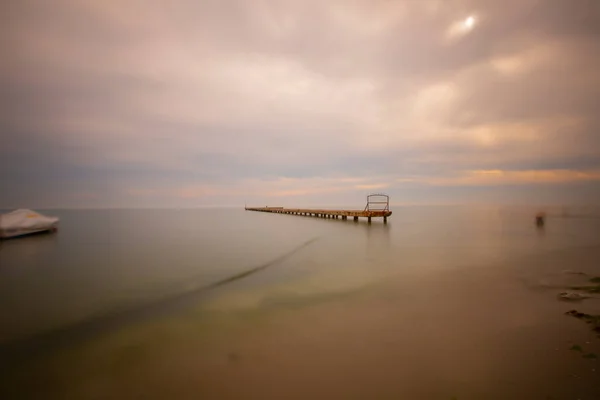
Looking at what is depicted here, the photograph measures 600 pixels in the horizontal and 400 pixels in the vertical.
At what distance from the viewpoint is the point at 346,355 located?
17.0 feet

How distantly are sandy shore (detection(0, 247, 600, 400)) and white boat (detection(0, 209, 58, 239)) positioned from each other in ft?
107

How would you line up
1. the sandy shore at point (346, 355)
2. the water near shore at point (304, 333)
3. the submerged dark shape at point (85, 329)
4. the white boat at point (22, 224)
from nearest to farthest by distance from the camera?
the sandy shore at point (346, 355) < the water near shore at point (304, 333) < the submerged dark shape at point (85, 329) < the white boat at point (22, 224)

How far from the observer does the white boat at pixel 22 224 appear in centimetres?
2772

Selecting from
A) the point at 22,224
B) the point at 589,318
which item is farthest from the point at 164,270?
the point at 22,224

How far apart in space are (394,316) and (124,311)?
27.3ft

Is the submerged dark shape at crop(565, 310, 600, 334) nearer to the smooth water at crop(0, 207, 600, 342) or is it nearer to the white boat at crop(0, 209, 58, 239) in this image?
the smooth water at crop(0, 207, 600, 342)

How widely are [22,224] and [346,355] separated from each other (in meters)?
39.4

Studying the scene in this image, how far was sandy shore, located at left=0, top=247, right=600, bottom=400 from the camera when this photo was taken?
4.27 m

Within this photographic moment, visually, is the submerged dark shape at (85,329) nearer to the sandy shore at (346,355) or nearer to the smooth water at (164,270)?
the smooth water at (164,270)

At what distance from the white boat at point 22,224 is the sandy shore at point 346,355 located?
3270 cm

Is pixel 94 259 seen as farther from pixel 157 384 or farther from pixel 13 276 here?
pixel 157 384

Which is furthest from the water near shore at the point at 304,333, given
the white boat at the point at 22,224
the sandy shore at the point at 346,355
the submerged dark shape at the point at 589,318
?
the white boat at the point at 22,224

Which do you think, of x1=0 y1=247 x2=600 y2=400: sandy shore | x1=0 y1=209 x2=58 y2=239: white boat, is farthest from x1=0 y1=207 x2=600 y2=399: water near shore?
x1=0 y1=209 x2=58 y2=239: white boat

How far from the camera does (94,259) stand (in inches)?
684
